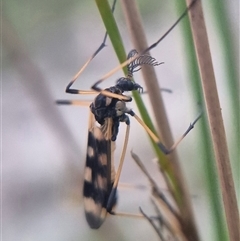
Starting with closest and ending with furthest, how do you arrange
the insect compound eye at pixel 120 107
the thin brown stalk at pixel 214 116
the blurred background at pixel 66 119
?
the thin brown stalk at pixel 214 116 < the insect compound eye at pixel 120 107 < the blurred background at pixel 66 119

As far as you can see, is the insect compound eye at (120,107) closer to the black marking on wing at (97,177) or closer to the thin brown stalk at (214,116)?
the black marking on wing at (97,177)

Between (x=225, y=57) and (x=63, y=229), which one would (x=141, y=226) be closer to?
(x=63, y=229)

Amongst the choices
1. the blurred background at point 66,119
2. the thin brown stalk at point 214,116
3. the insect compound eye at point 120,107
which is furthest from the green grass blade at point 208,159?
the blurred background at point 66,119

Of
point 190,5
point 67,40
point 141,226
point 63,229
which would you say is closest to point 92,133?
point 190,5

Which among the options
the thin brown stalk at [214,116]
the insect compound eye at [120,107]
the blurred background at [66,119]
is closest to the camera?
the thin brown stalk at [214,116]

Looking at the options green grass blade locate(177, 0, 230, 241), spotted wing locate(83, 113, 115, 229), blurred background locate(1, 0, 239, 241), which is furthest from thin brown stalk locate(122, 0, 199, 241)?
blurred background locate(1, 0, 239, 241)

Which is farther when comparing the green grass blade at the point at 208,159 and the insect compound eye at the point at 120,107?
the insect compound eye at the point at 120,107
